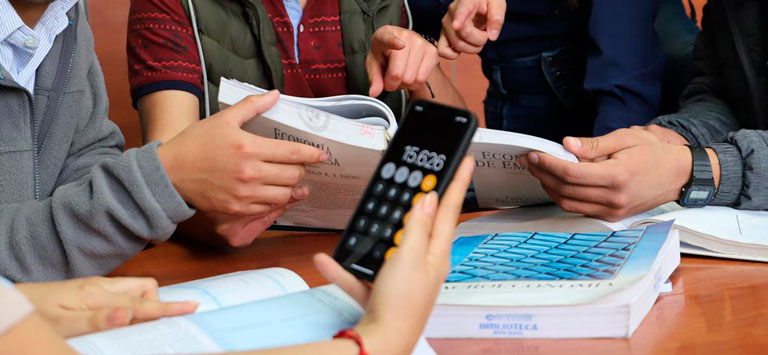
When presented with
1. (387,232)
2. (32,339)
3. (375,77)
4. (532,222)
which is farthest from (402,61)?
(32,339)

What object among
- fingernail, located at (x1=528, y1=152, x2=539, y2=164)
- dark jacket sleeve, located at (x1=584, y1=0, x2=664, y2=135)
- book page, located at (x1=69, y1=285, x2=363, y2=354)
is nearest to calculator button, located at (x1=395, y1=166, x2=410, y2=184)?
book page, located at (x1=69, y1=285, x2=363, y2=354)

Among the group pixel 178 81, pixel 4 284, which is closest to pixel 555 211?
pixel 178 81

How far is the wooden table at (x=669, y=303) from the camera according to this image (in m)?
0.60

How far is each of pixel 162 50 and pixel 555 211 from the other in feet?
2.17

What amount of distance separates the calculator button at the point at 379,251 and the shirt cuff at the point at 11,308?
0.26 m

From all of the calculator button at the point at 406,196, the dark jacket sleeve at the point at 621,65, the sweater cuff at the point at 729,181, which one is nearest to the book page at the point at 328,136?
the calculator button at the point at 406,196

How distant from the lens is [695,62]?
1320 mm

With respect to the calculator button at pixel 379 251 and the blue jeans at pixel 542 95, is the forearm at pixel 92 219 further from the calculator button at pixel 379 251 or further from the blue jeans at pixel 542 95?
the blue jeans at pixel 542 95

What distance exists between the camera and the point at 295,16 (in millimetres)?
1318

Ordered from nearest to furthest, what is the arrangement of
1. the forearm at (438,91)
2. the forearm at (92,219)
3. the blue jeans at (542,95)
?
the forearm at (92,219) → the forearm at (438,91) → the blue jeans at (542,95)

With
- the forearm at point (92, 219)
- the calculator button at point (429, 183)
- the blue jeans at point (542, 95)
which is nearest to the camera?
the calculator button at point (429, 183)

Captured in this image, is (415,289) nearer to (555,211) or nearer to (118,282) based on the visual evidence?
(118,282)

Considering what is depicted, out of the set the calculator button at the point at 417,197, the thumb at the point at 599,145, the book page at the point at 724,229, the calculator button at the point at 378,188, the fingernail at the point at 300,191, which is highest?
the calculator button at the point at 417,197

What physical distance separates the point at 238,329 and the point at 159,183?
11.2 inches
